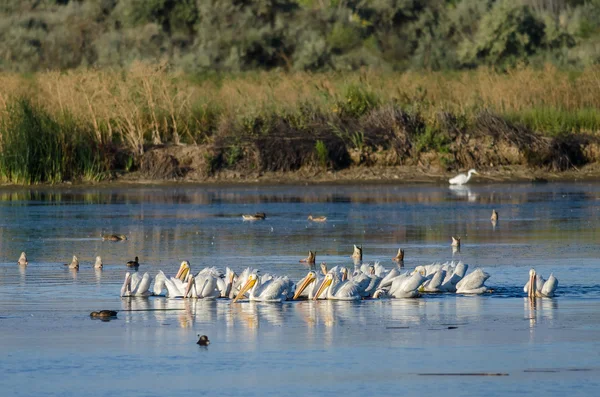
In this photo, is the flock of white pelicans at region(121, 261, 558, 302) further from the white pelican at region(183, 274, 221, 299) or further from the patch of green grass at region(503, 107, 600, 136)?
the patch of green grass at region(503, 107, 600, 136)

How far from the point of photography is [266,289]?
12430 millimetres

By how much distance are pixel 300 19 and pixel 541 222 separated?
34.9 metres

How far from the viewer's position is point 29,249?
17297 millimetres

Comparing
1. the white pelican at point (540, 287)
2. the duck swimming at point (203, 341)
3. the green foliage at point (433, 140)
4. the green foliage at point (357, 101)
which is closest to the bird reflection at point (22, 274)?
the duck swimming at point (203, 341)

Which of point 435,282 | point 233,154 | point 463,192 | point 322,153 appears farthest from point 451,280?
point 233,154

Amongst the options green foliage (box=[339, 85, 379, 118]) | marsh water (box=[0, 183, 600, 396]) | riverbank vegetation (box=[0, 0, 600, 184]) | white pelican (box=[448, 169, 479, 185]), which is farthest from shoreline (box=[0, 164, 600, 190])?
marsh water (box=[0, 183, 600, 396])

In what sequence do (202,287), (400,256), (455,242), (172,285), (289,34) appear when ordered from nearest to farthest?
(202,287)
(172,285)
(400,256)
(455,242)
(289,34)

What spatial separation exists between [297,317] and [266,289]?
34.9 inches

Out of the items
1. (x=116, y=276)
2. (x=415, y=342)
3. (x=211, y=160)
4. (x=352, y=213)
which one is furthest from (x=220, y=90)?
(x=415, y=342)

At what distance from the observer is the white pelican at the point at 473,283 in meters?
12.7

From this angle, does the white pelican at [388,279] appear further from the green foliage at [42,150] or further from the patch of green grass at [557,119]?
the patch of green grass at [557,119]

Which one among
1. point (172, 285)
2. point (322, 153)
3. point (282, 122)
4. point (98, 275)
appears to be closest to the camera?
point (172, 285)

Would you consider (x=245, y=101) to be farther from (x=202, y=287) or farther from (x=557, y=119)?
(x=202, y=287)

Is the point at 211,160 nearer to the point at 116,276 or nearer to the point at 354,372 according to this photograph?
the point at 116,276
